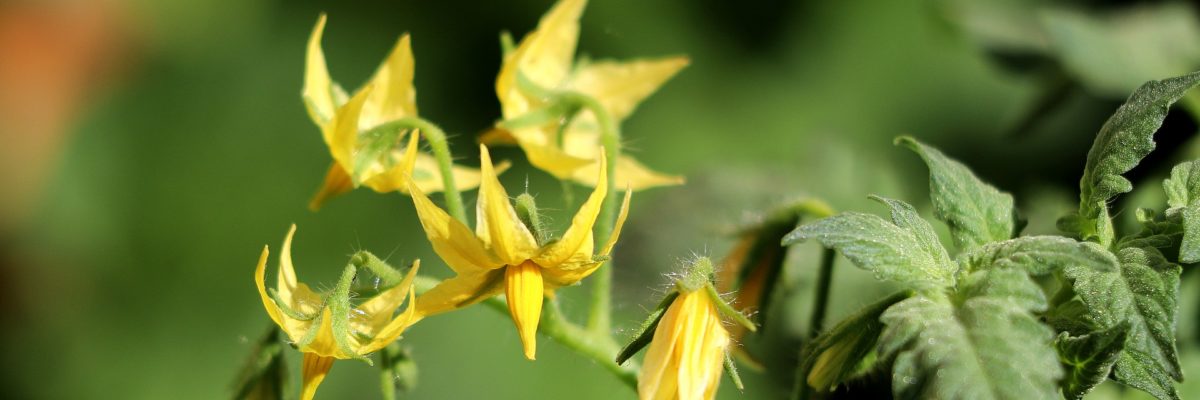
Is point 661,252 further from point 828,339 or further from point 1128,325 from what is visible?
point 1128,325

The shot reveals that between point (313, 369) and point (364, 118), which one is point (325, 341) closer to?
point (313, 369)

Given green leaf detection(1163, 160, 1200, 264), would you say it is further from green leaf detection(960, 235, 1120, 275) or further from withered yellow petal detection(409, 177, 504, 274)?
withered yellow petal detection(409, 177, 504, 274)

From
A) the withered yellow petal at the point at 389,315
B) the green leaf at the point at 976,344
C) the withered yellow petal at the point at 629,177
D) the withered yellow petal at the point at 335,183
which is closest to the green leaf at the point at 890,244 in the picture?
the green leaf at the point at 976,344

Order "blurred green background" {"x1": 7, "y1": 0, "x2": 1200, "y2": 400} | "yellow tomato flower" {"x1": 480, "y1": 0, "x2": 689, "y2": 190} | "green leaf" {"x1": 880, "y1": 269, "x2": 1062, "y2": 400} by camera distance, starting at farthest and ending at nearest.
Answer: "blurred green background" {"x1": 7, "y1": 0, "x2": 1200, "y2": 400}
"yellow tomato flower" {"x1": 480, "y1": 0, "x2": 689, "y2": 190}
"green leaf" {"x1": 880, "y1": 269, "x2": 1062, "y2": 400}

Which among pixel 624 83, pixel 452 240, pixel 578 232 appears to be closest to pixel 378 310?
pixel 452 240

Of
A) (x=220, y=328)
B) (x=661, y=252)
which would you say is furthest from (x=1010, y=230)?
(x=220, y=328)

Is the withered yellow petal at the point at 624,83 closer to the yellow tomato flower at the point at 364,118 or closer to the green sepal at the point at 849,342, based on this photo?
the yellow tomato flower at the point at 364,118

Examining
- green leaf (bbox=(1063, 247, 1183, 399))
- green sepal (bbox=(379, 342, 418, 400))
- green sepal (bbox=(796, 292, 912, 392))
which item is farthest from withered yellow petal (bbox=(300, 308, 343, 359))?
green leaf (bbox=(1063, 247, 1183, 399))
